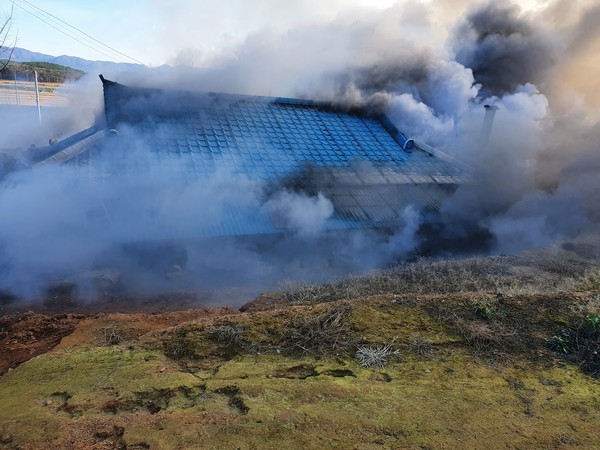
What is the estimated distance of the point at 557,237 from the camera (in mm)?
13789

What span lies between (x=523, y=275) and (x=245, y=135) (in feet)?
28.8

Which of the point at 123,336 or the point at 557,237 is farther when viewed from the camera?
the point at 557,237

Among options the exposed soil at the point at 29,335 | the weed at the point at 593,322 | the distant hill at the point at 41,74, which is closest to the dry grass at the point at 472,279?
the weed at the point at 593,322

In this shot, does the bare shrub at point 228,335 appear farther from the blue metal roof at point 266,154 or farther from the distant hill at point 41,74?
the distant hill at point 41,74

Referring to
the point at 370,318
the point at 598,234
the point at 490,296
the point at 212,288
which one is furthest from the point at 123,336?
the point at 598,234

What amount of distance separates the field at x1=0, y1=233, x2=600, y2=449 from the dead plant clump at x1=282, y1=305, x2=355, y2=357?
0.02m

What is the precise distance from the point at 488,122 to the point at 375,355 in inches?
495

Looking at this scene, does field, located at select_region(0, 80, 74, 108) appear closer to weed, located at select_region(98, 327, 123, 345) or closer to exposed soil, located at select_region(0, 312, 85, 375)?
exposed soil, located at select_region(0, 312, 85, 375)

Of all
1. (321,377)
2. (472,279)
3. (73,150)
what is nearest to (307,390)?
(321,377)

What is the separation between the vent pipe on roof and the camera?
48.2 feet

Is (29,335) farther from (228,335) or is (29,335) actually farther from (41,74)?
(41,74)

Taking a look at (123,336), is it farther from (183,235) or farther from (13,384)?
(183,235)

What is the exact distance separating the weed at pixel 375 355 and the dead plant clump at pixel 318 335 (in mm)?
215

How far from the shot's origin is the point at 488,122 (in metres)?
14.9
